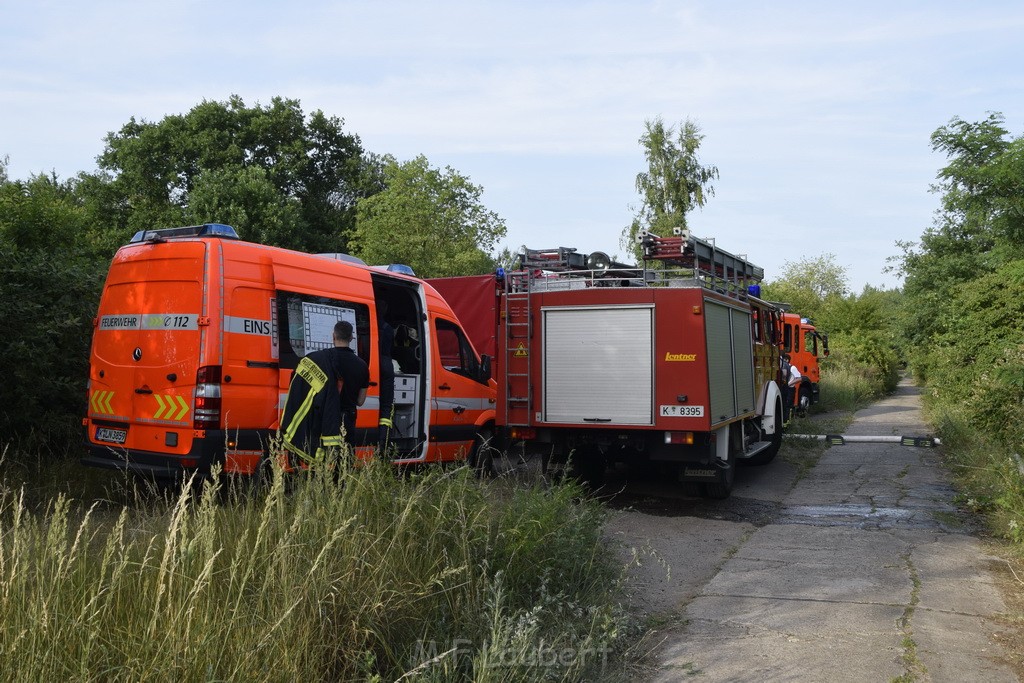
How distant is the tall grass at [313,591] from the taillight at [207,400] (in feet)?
5.82

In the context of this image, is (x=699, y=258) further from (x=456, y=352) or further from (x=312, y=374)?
(x=312, y=374)

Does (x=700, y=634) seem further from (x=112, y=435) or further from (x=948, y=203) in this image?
(x=948, y=203)

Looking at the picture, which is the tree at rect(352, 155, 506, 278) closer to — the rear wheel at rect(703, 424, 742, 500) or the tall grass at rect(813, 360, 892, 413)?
the tall grass at rect(813, 360, 892, 413)

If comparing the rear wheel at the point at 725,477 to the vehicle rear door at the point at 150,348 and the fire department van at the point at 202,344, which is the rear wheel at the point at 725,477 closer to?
the fire department van at the point at 202,344

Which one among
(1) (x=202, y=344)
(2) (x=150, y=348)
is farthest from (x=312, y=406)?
(2) (x=150, y=348)

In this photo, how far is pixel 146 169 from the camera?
36875 millimetres

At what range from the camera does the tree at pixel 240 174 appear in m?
31.3

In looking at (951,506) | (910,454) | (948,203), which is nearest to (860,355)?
(948,203)

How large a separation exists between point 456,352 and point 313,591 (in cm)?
642

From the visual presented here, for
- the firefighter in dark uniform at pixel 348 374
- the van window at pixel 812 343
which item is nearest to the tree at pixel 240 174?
the van window at pixel 812 343

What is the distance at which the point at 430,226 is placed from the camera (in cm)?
2703

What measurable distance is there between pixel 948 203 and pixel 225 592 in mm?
31712

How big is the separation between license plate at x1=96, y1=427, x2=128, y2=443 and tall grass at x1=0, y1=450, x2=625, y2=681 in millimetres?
2350

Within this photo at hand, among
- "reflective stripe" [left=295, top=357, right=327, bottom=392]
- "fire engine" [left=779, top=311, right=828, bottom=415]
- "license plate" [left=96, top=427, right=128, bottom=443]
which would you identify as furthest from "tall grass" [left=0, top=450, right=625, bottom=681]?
"fire engine" [left=779, top=311, right=828, bottom=415]
